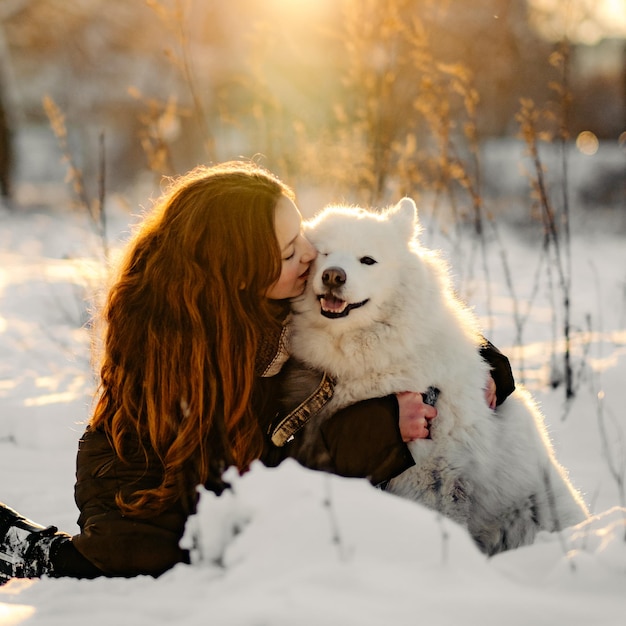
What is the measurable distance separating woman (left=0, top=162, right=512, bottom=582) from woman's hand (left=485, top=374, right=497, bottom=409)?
275 millimetres

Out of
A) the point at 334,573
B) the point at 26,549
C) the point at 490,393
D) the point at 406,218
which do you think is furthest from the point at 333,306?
the point at 26,549

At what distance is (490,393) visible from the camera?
9.51ft

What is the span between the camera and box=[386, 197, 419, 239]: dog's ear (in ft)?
9.77

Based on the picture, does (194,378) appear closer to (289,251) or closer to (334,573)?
(289,251)

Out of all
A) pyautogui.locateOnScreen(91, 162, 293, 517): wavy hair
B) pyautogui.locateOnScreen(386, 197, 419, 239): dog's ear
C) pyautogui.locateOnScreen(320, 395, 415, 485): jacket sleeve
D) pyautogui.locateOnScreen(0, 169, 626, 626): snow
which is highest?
pyautogui.locateOnScreen(386, 197, 419, 239): dog's ear

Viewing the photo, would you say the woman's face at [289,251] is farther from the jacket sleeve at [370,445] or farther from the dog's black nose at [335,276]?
the jacket sleeve at [370,445]

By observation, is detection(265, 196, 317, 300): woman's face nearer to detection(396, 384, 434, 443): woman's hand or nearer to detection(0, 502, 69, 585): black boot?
detection(396, 384, 434, 443): woman's hand

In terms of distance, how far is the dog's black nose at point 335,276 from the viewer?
2623mm

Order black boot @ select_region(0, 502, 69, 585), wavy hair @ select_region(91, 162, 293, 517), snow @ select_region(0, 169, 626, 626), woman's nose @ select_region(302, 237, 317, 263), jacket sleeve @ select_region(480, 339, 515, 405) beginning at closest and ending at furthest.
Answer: snow @ select_region(0, 169, 626, 626)
black boot @ select_region(0, 502, 69, 585)
wavy hair @ select_region(91, 162, 293, 517)
woman's nose @ select_region(302, 237, 317, 263)
jacket sleeve @ select_region(480, 339, 515, 405)

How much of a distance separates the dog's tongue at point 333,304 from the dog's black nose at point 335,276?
9 centimetres

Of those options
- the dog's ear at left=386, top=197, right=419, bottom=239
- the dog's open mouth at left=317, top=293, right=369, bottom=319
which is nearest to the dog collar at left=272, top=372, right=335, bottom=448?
the dog's open mouth at left=317, top=293, right=369, bottom=319

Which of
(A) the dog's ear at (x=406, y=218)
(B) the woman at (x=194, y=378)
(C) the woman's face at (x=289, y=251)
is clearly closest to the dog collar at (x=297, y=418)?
(B) the woman at (x=194, y=378)

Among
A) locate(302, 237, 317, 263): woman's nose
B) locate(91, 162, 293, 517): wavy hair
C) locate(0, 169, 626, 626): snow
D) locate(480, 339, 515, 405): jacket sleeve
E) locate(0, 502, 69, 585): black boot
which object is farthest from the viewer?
locate(480, 339, 515, 405): jacket sleeve

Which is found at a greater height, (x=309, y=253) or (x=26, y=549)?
(x=309, y=253)
